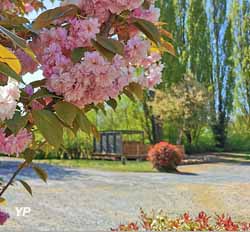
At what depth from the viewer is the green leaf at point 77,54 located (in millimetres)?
626

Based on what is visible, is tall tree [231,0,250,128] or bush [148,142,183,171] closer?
bush [148,142,183,171]

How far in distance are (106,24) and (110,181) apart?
27.0 feet

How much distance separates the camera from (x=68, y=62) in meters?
0.64

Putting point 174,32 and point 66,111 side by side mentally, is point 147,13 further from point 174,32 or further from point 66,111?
point 174,32

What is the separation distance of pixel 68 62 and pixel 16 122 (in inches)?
4.5

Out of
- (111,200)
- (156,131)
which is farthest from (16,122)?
(156,131)

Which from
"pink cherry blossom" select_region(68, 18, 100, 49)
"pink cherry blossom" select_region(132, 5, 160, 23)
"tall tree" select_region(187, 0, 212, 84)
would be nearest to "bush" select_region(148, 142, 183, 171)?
"tall tree" select_region(187, 0, 212, 84)

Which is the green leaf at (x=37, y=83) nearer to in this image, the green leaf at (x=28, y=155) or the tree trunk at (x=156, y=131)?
the green leaf at (x=28, y=155)

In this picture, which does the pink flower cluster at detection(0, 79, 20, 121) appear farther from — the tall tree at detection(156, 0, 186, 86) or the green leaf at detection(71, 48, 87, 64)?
the tall tree at detection(156, 0, 186, 86)

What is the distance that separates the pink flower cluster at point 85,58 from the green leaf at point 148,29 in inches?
0.8

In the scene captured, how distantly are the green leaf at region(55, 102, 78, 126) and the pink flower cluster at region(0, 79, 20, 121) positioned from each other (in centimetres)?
7

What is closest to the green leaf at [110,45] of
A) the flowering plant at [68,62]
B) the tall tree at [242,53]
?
the flowering plant at [68,62]

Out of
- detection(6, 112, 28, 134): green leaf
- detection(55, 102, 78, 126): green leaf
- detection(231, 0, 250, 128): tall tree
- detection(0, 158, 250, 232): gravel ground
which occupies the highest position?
detection(231, 0, 250, 128): tall tree

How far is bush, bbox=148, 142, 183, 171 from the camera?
36.3 ft
